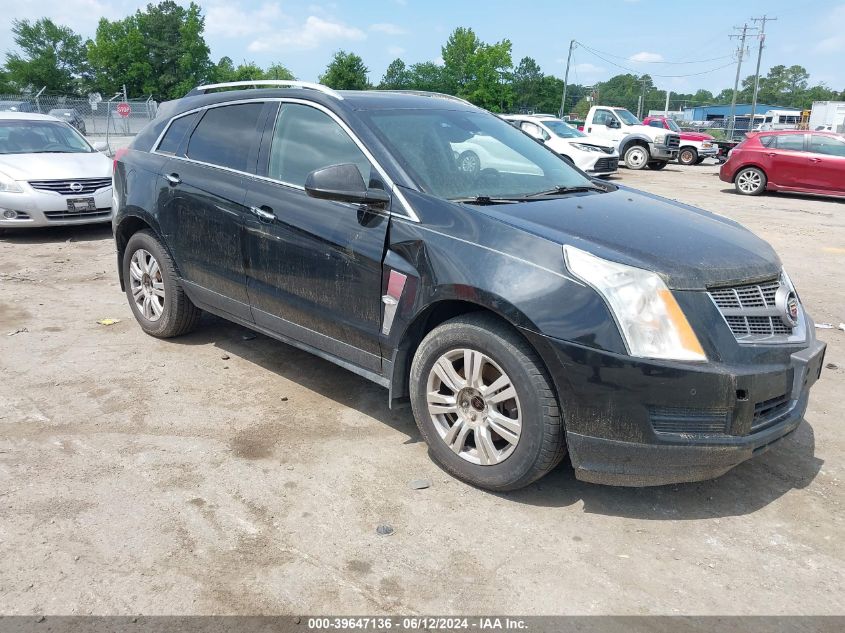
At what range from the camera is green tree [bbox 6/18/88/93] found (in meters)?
84.8

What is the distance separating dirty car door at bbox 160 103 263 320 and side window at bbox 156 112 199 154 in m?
0.12

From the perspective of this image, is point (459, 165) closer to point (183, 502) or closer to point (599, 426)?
point (599, 426)

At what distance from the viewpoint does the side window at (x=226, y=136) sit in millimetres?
4492

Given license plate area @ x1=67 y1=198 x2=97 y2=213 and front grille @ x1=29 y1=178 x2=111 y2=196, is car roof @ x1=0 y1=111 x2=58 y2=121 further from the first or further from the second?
license plate area @ x1=67 y1=198 x2=97 y2=213

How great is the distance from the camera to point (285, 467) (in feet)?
12.0

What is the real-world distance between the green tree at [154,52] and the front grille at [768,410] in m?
89.8

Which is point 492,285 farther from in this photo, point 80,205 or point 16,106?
point 16,106

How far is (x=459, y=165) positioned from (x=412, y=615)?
7.69 ft

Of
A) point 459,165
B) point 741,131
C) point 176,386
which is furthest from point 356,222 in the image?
point 741,131

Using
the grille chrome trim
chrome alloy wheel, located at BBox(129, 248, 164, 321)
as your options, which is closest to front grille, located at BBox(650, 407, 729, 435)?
the grille chrome trim

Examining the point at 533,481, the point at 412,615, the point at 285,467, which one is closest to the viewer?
the point at 412,615

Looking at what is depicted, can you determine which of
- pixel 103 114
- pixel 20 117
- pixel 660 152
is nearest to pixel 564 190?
pixel 20 117

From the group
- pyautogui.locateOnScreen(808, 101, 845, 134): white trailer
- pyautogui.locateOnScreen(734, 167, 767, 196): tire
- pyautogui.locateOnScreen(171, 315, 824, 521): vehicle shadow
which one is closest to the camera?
pyautogui.locateOnScreen(171, 315, 824, 521): vehicle shadow

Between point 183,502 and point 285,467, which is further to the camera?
point 285,467
